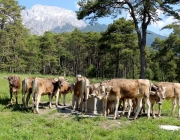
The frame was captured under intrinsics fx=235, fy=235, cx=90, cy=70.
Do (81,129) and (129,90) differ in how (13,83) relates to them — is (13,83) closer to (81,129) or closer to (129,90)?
(81,129)

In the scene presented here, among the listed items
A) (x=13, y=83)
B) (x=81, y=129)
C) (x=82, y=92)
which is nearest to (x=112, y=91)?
(x=82, y=92)

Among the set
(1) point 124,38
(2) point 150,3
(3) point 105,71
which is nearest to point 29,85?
(2) point 150,3

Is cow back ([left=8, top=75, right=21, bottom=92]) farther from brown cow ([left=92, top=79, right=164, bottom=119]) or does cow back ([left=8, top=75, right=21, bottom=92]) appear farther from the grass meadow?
brown cow ([left=92, top=79, right=164, bottom=119])

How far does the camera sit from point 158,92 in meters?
13.1

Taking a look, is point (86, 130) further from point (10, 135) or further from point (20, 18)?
point (20, 18)

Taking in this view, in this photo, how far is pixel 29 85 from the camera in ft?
48.4

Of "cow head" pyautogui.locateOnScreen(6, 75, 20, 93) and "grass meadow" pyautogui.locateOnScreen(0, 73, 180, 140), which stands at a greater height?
"cow head" pyautogui.locateOnScreen(6, 75, 20, 93)

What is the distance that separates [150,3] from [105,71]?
61219 millimetres

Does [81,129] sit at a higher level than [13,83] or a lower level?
lower

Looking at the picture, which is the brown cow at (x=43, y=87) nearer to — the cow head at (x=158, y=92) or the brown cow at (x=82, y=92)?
the brown cow at (x=82, y=92)

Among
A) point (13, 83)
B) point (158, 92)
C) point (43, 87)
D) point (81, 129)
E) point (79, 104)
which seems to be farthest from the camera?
point (13, 83)

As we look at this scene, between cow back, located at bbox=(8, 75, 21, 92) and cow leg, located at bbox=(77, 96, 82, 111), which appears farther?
cow back, located at bbox=(8, 75, 21, 92)

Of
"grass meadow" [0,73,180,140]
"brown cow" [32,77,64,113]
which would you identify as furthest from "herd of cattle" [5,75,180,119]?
"grass meadow" [0,73,180,140]

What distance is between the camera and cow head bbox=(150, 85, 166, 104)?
13.0 metres
